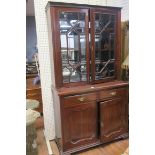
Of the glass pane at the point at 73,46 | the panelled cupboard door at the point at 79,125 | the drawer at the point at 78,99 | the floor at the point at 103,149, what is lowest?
the floor at the point at 103,149

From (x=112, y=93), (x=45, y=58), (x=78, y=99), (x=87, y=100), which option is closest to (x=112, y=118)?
(x=112, y=93)

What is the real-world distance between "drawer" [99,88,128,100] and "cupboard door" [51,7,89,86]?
0.27m

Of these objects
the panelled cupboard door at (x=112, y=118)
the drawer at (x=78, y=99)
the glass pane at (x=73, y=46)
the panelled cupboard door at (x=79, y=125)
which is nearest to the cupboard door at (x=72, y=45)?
the glass pane at (x=73, y=46)

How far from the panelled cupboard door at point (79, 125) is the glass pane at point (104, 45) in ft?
1.52

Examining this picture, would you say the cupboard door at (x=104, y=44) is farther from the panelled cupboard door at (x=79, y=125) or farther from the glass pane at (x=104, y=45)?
the panelled cupboard door at (x=79, y=125)

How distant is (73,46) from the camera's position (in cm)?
213

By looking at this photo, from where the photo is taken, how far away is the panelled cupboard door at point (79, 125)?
2.03 metres

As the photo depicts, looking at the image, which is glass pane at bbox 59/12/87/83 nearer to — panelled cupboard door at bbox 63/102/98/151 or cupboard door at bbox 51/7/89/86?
cupboard door at bbox 51/7/89/86

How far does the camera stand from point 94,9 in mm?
2107

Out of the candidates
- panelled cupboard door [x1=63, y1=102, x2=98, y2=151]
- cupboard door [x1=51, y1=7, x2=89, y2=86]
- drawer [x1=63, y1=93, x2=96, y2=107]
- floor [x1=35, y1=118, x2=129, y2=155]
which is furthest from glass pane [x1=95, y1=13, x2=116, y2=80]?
floor [x1=35, y1=118, x2=129, y2=155]

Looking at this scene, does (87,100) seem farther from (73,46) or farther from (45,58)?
(45,58)

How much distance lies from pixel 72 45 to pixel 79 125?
0.98m
